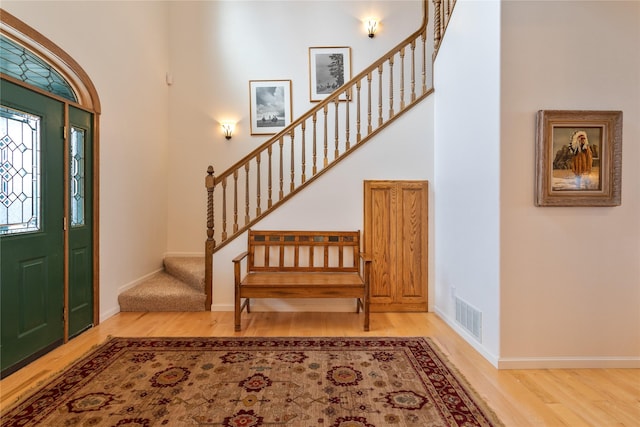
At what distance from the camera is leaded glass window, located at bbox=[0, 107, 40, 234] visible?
252 centimetres

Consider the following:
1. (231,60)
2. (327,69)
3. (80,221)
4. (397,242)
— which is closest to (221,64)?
(231,60)

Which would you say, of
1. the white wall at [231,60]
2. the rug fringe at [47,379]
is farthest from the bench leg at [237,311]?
the white wall at [231,60]

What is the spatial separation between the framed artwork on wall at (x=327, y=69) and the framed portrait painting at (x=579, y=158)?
3235 millimetres

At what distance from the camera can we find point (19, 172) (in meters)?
2.64

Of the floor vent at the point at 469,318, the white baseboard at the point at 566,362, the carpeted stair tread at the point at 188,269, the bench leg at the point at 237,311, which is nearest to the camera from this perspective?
the white baseboard at the point at 566,362

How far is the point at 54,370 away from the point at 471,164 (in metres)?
3.87

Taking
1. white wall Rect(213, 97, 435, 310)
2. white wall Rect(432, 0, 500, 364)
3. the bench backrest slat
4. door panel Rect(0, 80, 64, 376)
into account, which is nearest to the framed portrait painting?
white wall Rect(432, 0, 500, 364)

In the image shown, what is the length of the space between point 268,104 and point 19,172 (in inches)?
133

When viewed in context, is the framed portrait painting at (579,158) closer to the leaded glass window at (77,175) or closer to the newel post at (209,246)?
the newel post at (209,246)

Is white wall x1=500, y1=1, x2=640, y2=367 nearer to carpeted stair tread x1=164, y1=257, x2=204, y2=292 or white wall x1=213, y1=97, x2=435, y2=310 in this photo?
white wall x1=213, y1=97, x2=435, y2=310

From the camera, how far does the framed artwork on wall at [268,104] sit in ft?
17.2

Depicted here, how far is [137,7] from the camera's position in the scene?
A: 4312 millimetres

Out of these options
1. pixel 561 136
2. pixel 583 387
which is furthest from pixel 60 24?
pixel 583 387

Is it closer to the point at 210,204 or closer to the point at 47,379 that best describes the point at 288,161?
the point at 210,204
